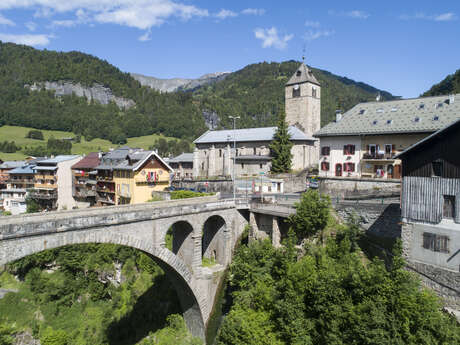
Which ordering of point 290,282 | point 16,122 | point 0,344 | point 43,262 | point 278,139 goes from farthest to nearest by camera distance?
point 16,122
point 278,139
point 43,262
point 0,344
point 290,282

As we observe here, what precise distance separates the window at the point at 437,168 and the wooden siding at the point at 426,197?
1.21 feet

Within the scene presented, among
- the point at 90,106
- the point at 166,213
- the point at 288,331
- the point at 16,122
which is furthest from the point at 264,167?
the point at 90,106

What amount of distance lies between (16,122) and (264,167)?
143 meters

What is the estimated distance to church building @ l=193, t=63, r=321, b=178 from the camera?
6438cm

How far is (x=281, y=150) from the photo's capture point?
198ft

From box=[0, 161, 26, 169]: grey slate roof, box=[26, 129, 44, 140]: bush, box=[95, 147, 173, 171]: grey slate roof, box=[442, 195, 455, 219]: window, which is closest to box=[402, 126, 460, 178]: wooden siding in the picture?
box=[442, 195, 455, 219]: window

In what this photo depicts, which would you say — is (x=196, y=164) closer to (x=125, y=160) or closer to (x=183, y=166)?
(x=183, y=166)

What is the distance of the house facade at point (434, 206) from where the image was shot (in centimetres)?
2123

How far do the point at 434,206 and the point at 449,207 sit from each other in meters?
0.87

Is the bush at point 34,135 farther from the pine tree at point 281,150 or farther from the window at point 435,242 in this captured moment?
the window at point 435,242

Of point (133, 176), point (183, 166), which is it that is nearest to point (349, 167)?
point (133, 176)

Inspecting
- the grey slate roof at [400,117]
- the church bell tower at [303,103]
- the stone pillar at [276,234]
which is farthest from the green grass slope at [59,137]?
the stone pillar at [276,234]

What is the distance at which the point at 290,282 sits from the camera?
23.1m

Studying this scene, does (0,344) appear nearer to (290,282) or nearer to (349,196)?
(290,282)
